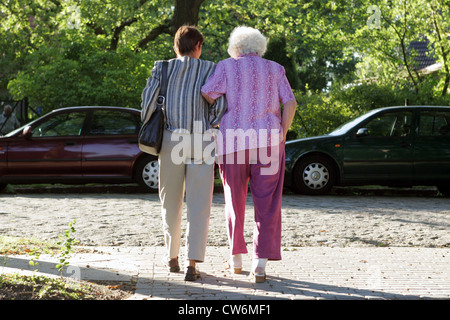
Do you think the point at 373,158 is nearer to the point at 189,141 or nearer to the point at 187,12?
the point at 187,12

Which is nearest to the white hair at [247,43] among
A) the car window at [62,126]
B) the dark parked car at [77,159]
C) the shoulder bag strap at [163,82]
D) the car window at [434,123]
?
the shoulder bag strap at [163,82]

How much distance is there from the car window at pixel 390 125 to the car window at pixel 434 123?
240 mm

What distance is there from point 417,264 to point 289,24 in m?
18.1

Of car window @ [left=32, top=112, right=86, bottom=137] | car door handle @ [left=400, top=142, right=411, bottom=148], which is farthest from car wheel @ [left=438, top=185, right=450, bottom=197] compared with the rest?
car window @ [left=32, top=112, right=86, bottom=137]

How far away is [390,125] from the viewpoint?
503 inches

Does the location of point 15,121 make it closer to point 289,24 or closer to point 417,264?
point 289,24

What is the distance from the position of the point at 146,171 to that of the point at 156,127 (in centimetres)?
696

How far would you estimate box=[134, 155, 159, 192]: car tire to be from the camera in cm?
1230

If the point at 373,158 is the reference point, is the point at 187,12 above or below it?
above

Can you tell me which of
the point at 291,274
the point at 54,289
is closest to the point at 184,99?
the point at 291,274

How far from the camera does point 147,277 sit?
5391mm

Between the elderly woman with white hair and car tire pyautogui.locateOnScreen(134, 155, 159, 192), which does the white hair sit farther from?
car tire pyautogui.locateOnScreen(134, 155, 159, 192)

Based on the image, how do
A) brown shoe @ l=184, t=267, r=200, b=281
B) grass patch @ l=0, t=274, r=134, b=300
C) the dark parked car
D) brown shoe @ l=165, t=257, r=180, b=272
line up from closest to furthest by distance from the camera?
grass patch @ l=0, t=274, r=134, b=300, brown shoe @ l=184, t=267, r=200, b=281, brown shoe @ l=165, t=257, r=180, b=272, the dark parked car

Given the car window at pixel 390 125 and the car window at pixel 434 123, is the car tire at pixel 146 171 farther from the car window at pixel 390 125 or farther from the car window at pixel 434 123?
the car window at pixel 434 123
